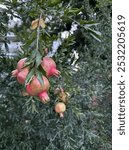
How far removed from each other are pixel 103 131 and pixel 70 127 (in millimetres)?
342

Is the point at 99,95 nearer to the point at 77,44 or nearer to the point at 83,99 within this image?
the point at 83,99

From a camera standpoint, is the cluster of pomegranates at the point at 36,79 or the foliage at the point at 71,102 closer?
the cluster of pomegranates at the point at 36,79

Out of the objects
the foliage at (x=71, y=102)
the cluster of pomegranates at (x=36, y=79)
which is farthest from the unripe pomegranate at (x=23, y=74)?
the foliage at (x=71, y=102)

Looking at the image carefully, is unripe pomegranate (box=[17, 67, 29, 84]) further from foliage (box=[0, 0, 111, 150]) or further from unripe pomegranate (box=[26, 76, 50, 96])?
foliage (box=[0, 0, 111, 150])

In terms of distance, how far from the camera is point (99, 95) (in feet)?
6.65

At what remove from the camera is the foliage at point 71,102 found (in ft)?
5.66

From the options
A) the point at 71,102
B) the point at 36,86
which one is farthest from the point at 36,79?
the point at 71,102

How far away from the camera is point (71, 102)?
5.76ft

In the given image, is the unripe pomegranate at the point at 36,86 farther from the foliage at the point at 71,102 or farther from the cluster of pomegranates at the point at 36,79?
the foliage at the point at 71,102

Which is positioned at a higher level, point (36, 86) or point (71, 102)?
point (36, 86)

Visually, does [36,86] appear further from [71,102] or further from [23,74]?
[71,102]

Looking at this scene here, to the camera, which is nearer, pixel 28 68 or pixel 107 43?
pixel 28 68

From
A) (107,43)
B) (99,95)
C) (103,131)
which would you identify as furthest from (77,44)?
(103,131)

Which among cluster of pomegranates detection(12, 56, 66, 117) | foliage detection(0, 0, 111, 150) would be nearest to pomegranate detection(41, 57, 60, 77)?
cluster of pomegranates detection(12, 56, 66, 117)
